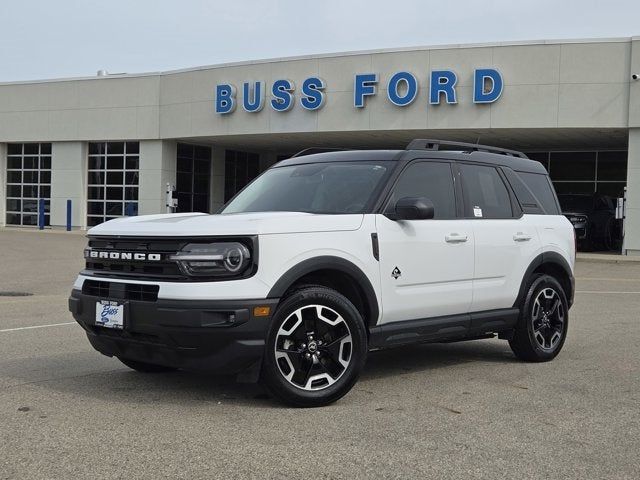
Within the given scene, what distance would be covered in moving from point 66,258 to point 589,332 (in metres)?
14.5

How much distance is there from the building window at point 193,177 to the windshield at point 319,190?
27508mm

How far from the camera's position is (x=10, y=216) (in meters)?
37.1

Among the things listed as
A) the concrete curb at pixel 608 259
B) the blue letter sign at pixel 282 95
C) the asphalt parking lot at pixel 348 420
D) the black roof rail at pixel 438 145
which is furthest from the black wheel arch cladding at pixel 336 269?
the blue letter sign at pixel 282 95

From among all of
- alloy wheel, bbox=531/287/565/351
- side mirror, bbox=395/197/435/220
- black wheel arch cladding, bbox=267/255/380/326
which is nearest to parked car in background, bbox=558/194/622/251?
alloy wheel, bbox=531/287/565/351

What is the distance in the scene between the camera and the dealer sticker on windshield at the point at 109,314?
5.41 m

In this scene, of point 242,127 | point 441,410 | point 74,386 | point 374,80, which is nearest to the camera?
point 441,410

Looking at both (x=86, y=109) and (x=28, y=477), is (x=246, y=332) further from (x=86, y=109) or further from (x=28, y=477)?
(x=86, y=109)

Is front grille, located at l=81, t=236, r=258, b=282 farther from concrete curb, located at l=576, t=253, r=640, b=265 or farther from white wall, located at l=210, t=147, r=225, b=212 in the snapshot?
white wall, located at l=210, t=147, r=225, b=212

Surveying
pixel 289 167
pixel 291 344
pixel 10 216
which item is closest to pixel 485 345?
pixel 289 167

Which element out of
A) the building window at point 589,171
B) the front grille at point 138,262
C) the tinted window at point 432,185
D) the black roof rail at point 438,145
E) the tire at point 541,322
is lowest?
the tire at point 541,322

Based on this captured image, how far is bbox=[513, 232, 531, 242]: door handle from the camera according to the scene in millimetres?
7158

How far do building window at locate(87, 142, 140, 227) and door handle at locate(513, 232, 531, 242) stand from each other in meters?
27.3

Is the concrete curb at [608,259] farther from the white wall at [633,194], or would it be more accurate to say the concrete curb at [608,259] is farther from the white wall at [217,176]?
the white wall at [217,176]

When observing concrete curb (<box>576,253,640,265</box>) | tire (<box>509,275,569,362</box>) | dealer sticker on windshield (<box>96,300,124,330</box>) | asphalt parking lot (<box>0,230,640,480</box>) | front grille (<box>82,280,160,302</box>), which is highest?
front grille (<box>82,280,160,302</box>)
